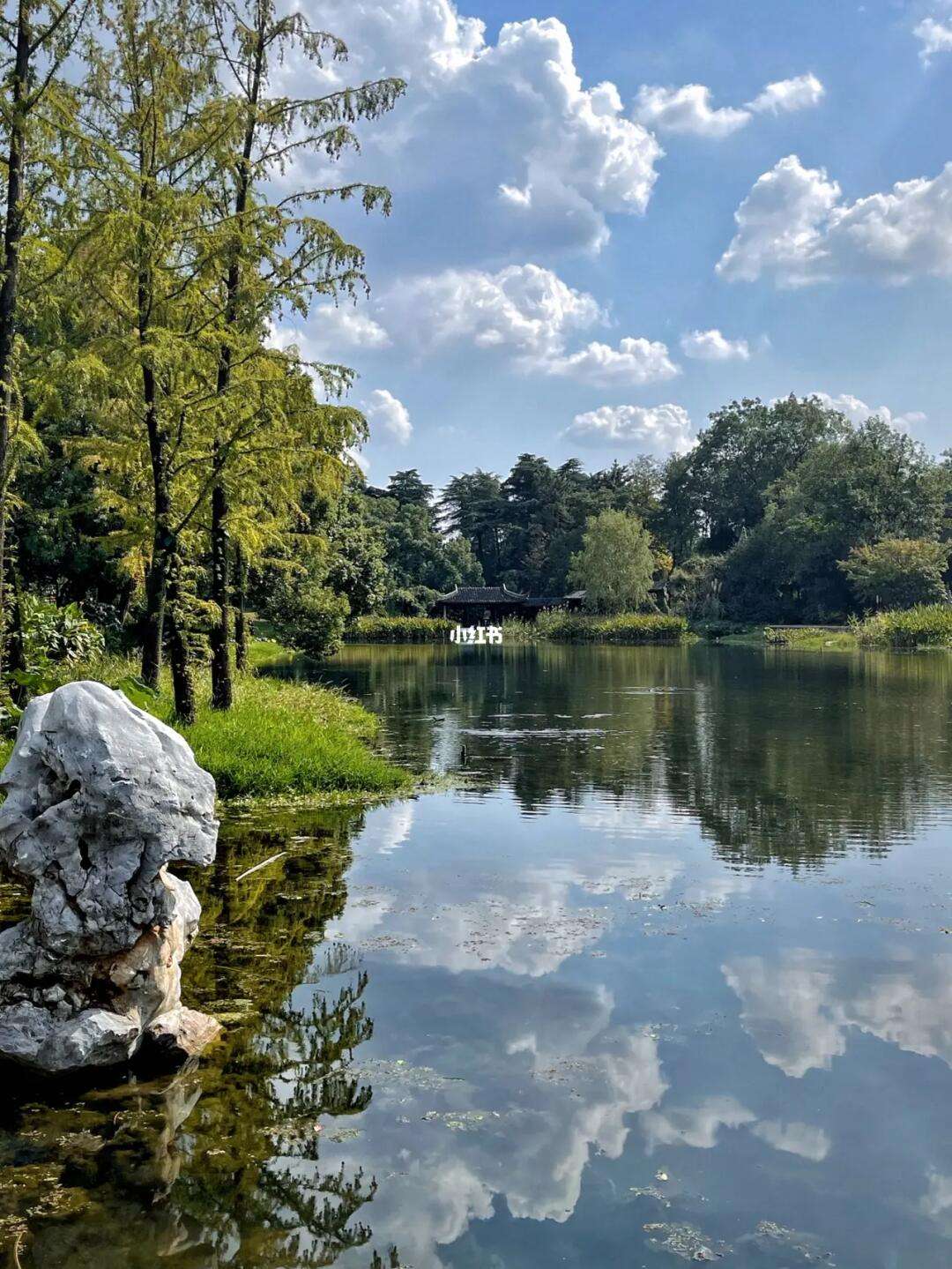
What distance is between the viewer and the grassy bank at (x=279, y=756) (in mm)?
13945

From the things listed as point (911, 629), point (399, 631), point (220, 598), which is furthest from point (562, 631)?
point (220, 598)

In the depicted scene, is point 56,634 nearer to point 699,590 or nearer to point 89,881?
point 89,881

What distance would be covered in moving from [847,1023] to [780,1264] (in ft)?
9.01

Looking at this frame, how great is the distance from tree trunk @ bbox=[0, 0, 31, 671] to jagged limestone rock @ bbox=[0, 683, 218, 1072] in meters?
4.87

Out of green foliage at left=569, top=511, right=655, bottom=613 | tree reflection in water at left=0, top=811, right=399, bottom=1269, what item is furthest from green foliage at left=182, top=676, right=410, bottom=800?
green foliage at left=569, top=511, right=655, bottom=613

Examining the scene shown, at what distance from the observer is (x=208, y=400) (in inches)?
569

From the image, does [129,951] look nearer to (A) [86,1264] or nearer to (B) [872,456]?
(A) [86,1264]

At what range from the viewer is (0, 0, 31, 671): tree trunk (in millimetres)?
10194

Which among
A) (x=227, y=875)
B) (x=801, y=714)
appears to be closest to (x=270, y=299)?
(x=227, y=875)

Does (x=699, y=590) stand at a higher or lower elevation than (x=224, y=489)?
lower

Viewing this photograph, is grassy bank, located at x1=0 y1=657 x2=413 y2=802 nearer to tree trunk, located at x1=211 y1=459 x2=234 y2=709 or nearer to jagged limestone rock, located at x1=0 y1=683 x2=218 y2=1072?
tree trunk, located at x1=211 y1=459 x2=234 y2=709
